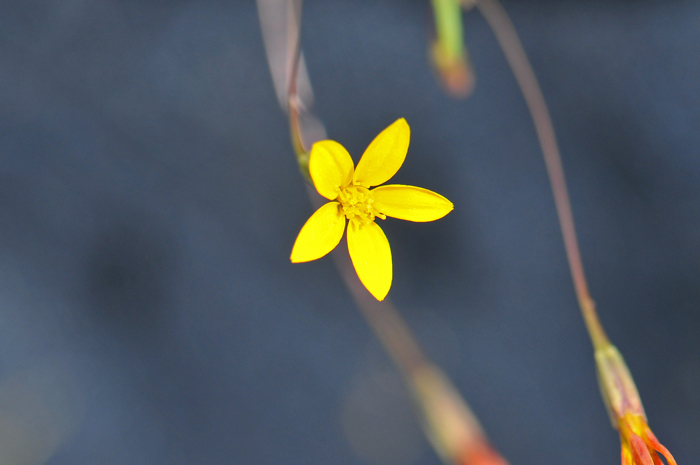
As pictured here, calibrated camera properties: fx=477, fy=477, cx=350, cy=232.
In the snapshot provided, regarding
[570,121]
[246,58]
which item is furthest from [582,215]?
[246,58]

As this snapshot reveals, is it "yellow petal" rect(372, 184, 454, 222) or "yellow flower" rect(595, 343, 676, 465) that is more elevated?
"yellow petal" rect(372, 184, 454, 222)

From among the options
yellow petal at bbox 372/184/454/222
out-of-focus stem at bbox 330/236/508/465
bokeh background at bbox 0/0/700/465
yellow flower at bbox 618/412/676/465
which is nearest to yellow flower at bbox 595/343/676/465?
yellow flower at bbox 618/412/676/465

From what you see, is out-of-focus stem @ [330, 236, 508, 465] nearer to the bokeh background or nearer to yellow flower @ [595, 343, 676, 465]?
yellow flower @ [595, 343, 676, 465]

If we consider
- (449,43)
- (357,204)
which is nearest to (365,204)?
(357,204)

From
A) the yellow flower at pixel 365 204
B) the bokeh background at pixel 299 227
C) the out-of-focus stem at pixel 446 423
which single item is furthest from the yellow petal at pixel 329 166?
the bokeh background at pixel 299 227

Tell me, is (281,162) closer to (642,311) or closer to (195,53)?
(195,53)

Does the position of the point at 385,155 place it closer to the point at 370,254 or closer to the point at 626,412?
the point at 370,254
